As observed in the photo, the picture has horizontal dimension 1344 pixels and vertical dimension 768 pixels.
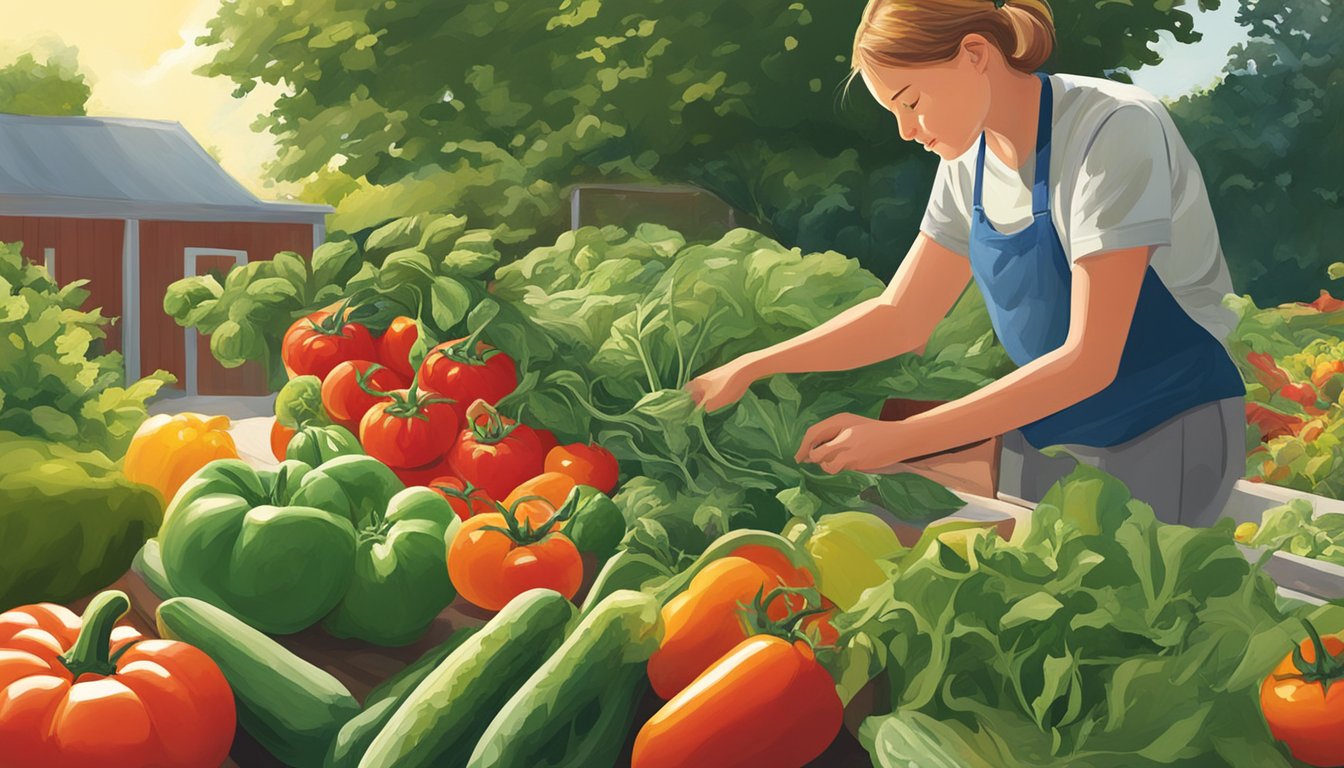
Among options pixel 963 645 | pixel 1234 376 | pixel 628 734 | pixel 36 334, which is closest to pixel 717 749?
pixel 628 734

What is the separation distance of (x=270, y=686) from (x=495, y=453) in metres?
0.91

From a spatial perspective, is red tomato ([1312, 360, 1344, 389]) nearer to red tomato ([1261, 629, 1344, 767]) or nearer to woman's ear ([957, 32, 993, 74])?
woman's ear ([957, 32, 993, 74])

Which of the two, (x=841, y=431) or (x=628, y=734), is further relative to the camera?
(x=841, y=431)

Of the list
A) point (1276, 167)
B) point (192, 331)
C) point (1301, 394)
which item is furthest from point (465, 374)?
point (1276, 167)

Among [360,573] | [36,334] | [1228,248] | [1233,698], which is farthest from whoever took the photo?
[1228,248]

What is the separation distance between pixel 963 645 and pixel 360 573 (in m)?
0.97

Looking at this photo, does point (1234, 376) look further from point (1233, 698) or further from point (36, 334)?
point (36, 334)

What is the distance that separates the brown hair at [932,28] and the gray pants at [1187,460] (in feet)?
2.82

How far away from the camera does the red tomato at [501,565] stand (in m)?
1.99

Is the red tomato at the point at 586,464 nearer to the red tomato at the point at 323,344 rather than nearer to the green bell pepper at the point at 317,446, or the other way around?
the green bell pepper at the point at 317,446

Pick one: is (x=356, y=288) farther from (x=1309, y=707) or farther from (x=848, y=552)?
(x=1309, y=707)

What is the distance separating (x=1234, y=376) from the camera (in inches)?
101

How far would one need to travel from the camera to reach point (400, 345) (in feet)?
9.39

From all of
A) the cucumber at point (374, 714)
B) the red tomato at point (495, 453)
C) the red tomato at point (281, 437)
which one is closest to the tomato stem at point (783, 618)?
the cucumber at point (374, 714)
